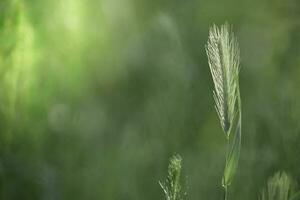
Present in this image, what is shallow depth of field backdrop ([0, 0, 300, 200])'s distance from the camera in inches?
36.0

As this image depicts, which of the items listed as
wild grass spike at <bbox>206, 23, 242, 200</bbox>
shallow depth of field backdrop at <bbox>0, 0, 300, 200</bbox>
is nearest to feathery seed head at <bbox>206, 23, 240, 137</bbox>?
wild grass spike at <bbox>206, 23, 242, 200</bbox>

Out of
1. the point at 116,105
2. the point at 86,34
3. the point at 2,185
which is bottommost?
the point at 2,185

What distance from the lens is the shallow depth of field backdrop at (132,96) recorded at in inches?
36.0

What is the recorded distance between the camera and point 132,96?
0.98 metres

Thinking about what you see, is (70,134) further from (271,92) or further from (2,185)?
(271,92)

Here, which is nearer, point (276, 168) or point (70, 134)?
point (276, 168)

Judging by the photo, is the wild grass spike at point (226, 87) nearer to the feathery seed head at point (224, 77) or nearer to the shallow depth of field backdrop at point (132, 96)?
the feathery seed head at point (224, 77)

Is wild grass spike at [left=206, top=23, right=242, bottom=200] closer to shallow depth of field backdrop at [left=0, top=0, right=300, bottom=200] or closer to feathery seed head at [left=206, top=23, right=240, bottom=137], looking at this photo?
feathery seed head at [left=206, top=23, right=240, bottom=137]

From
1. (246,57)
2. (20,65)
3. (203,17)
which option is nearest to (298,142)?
(246,57)

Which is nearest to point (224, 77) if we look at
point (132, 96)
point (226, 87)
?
point (226, 87)

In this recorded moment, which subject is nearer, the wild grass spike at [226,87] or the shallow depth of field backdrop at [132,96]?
the wild grass spike at [226,87]

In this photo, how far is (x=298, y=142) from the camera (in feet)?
2.84

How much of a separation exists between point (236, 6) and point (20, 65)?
1.36ft

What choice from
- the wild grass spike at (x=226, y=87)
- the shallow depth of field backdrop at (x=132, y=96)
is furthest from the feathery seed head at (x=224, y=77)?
the shallow depth of field backdrop at (x=132, y=96)
